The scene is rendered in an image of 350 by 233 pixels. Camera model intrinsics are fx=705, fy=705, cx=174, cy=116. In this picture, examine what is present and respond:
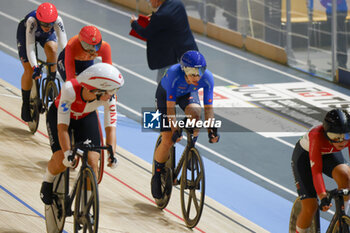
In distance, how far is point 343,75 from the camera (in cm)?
1064

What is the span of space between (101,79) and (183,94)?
1429mm

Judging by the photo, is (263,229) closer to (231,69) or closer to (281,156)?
(281,156)

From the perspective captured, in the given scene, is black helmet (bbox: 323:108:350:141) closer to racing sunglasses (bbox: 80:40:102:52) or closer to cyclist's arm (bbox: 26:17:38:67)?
racing sunglasses (bbox: 80:40:102:52)

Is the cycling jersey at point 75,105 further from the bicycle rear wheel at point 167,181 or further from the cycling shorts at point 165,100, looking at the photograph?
the bicycle rear wheel at point 167,181

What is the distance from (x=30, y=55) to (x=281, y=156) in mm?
3103

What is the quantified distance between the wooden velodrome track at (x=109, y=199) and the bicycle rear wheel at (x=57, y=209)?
219 mm

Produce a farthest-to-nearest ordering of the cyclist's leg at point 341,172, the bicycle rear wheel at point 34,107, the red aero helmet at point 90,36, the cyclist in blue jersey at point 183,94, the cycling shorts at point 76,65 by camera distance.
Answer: the bicycle rear wheel at point 34,107, the cycling shorts at point 76,65, the red aero helmet at point 90,36, the cyclist in blue jersey at point 183,94, the cyclist's leg at point 341,172

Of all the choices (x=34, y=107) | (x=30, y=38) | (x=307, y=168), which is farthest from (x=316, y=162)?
(x=34, y=107)

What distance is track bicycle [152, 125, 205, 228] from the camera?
5777 millimetres

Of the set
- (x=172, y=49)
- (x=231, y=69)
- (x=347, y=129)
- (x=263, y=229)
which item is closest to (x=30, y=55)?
(x=172, y=49)

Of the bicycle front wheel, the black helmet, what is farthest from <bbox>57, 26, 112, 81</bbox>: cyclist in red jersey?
the black helmet

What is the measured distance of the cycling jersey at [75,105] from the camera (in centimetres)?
480

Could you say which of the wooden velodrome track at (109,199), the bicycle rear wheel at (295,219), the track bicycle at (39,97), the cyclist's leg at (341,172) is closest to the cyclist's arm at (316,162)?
the cyclist's leg at (341,172)

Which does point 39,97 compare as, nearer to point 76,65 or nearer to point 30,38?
point 30,38
